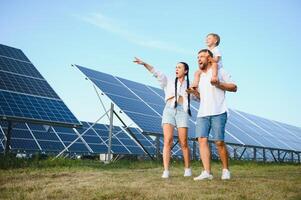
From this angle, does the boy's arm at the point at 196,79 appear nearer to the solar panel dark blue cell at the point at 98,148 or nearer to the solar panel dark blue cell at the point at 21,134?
the solar panel dark blue cell at the point at 21,134

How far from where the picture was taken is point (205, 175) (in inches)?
209

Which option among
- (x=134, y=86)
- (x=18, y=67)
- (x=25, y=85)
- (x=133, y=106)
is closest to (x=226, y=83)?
→ (x=133, y=106)

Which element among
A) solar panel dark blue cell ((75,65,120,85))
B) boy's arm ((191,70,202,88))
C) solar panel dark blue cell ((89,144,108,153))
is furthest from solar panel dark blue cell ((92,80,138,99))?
boy's arm ((191,70,202,88))

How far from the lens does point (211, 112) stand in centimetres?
541

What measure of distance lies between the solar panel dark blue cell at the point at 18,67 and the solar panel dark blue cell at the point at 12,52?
1.39 ft

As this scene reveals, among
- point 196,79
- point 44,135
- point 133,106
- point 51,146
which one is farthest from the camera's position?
point 44,135

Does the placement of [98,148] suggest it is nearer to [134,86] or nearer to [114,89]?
[134,86]

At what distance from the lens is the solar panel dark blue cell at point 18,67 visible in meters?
12.4

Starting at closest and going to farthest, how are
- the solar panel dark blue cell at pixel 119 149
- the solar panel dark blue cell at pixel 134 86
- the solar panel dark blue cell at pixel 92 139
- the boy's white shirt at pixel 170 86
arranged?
the boy's white shirt at pixel 170 86 → the solar panel dark blue cell at pixel 134 86 → the solar panel dark blue cell at pixel 119 149 → the solar panel dark blue cell at pixel 92 139

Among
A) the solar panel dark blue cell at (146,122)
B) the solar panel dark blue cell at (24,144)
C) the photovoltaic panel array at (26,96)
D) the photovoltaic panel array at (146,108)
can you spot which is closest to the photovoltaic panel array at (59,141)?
the solar panel dark blue cell at (24,144)

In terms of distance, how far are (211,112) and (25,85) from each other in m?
7.99

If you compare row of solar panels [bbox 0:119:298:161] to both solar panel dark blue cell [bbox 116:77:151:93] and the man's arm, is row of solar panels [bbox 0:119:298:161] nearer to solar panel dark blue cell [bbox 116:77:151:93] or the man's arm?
solar panel dark blue cell [bbox 116:77:151:93]

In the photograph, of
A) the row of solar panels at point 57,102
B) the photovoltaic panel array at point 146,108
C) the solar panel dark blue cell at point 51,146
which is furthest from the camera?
the solar panel dark blue cell at point 51,146

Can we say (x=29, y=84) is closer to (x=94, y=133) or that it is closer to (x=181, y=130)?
(x=181, y=130)
